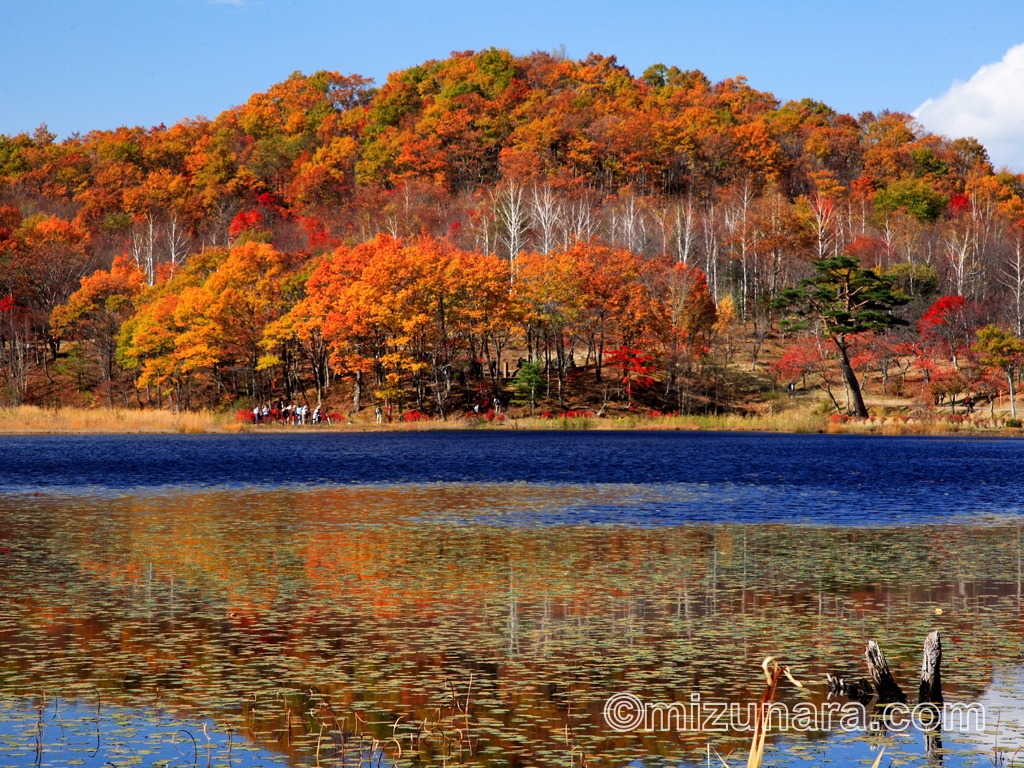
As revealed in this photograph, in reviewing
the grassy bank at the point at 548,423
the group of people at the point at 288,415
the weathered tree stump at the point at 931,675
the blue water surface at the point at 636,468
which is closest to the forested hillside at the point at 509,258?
the group of people at the point at 288,415

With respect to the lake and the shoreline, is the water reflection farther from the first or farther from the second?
the shoreline

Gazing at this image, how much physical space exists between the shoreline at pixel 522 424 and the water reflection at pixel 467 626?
51.4 metres

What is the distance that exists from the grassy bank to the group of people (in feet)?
6.69

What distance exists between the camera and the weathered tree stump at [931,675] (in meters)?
11.6

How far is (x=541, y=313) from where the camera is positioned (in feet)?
297

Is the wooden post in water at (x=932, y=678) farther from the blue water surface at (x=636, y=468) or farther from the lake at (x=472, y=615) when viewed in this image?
the blue water surface at (x=636, y=468)

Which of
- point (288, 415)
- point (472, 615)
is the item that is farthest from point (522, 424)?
point (472, 615)

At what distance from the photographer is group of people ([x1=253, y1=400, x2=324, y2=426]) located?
286 ft

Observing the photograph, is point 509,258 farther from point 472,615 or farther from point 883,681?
point 883,681

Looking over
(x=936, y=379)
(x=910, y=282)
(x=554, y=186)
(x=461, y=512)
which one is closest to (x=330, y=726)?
(x=461, y=512)

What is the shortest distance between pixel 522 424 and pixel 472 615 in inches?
2752

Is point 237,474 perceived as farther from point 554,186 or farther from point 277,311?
point 554,186

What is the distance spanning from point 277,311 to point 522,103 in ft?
311

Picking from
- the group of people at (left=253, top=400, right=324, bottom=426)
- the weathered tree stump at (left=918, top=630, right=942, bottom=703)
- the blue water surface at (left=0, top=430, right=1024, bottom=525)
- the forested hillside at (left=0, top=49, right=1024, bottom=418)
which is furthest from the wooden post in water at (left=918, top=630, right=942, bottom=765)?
the group of people at (left=253, top=400, right=324, bottom=426)
